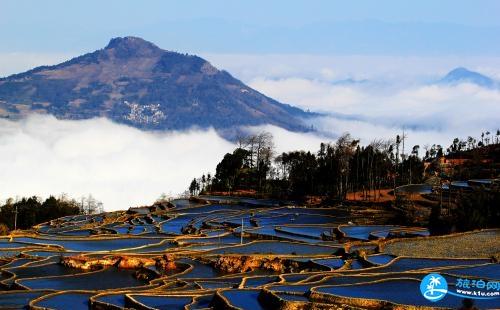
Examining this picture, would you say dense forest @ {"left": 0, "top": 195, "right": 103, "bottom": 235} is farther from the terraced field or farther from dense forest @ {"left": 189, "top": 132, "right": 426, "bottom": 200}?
dense forest @ {"left": 189, "top": 132, "right": 426, "bottom": 200}

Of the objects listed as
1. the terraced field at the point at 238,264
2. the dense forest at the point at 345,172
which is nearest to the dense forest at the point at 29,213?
the terraced field at the point at 238,264

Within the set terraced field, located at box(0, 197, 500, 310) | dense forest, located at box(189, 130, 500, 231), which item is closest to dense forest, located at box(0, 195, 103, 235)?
terraced field, located at box(0, 197, 500, 310)

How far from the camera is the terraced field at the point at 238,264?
35344mm

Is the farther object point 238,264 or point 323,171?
point 323,171

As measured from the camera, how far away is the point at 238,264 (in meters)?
48.7

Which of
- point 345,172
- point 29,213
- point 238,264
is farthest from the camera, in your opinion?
point 345,172

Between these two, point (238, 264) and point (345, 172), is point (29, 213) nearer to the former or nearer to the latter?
point (345, 172)

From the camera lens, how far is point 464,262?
4478 centimetres

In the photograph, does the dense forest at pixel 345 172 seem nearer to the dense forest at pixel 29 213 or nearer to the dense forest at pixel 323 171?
the dense forest at pixel 323 171

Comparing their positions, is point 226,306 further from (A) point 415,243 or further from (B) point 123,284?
(A) point 415,243

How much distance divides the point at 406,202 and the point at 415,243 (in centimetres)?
2970

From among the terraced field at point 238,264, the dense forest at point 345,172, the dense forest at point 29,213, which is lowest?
the terraced field at point 238,264

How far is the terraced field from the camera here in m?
35.3

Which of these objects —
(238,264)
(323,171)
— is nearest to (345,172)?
(323,171)
